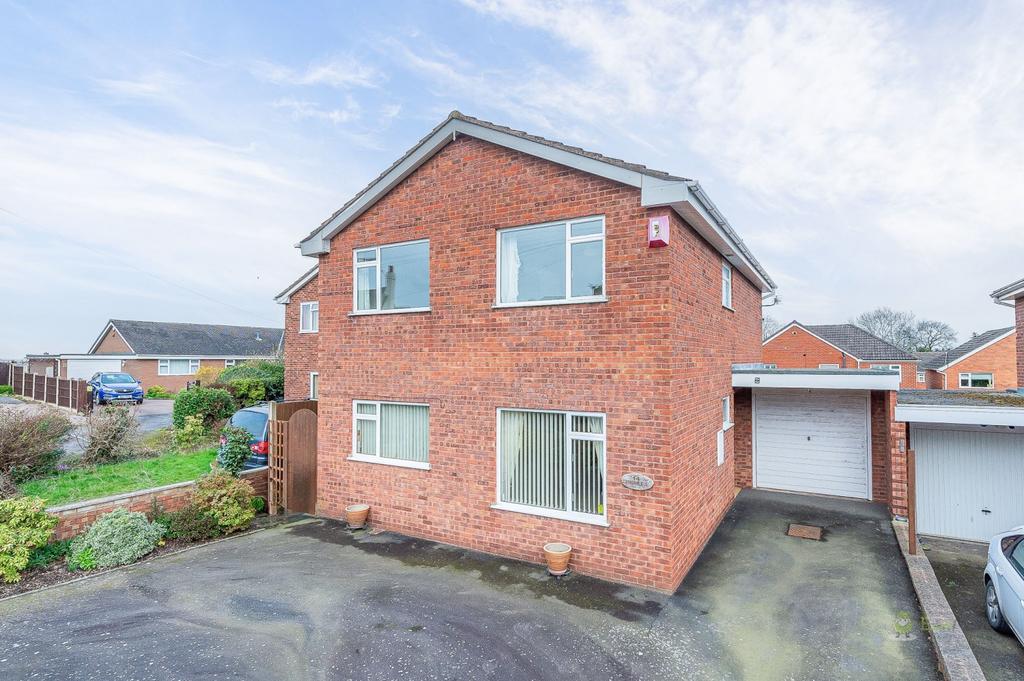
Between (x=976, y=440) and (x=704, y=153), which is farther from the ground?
(x=704, y=153)

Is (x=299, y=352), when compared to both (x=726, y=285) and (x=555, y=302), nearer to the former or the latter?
(x=555, y=302)

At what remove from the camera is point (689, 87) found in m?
9.40

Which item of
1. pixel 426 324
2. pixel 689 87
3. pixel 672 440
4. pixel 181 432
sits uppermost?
pixel 689 87

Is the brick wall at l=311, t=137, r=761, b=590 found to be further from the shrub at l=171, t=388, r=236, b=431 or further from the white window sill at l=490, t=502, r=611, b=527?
the shrub at l=171, t=388, r=236, b=431

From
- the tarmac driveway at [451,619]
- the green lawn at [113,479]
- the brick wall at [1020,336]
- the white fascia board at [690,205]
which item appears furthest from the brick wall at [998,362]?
the green lawn at [113,479]

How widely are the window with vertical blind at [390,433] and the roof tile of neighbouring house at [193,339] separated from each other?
28.5 meters

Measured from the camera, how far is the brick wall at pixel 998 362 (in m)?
32.9

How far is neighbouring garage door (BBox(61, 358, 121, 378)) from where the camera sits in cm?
3497

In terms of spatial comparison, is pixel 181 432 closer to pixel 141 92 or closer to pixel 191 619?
pixel 141 92

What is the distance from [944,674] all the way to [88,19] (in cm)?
1515

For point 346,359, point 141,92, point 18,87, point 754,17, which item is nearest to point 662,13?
point 754,17

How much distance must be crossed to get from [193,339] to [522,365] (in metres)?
41.9

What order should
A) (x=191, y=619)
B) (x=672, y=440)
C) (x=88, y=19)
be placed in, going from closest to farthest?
(x=191, y=619) → (x=672, y=440) → (x=88, y=19)

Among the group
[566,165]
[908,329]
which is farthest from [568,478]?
[908,329]
